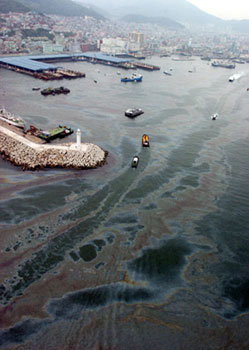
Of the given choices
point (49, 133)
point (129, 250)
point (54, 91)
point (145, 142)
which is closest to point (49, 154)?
point (49, 133)

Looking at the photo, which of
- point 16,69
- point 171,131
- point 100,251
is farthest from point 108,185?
point 16,69

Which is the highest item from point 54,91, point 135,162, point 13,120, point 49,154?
point 54,91

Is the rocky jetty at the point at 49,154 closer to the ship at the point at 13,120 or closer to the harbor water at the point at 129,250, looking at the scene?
the harbor water at the point at 129,250

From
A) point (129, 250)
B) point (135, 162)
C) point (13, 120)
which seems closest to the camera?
point (129, 250)

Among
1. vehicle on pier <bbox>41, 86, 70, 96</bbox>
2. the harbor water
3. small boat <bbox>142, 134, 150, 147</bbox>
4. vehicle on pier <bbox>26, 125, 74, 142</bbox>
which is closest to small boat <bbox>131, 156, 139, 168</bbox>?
the harbor water

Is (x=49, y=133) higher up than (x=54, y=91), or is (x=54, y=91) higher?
(x=54, y=91)

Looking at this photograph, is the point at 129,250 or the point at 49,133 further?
the point at 49,133

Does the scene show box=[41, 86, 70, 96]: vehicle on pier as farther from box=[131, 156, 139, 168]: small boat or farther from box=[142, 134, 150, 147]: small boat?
box=[131, 156, 139, 168]: small boat

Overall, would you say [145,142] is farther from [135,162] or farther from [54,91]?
[54,91]
